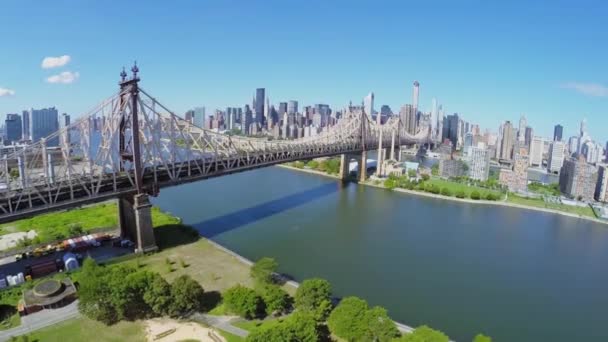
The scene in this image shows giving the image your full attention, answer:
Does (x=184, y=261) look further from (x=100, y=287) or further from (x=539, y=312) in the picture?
(x=539, y=312)

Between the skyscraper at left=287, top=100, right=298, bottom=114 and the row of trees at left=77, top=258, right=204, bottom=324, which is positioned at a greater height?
the skyscraper at left=287, top=100, right=298, bottom=114

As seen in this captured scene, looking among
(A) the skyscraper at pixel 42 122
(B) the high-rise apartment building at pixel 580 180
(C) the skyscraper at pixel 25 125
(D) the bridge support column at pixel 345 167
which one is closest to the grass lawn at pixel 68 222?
(D) the bridge support column at pixel 345 167

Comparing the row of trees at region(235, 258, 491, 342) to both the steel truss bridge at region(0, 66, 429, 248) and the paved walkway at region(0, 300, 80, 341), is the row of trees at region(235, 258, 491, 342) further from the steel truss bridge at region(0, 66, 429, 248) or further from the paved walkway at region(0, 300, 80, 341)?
the steel truss bridge at region(0, 66, 429, 248)

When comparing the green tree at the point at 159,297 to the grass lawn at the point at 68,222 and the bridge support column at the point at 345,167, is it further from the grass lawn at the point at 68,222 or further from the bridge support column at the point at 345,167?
the bridge support column at the point at 345,167

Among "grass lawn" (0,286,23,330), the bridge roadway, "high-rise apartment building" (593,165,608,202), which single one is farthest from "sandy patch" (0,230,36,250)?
"high-rise apartment building" (593,165,608,202)

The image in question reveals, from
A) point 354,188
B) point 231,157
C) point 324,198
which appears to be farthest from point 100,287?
point 354,188

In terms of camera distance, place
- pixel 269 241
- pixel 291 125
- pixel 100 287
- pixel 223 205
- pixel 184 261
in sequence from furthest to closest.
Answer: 1. pixel 291 125
2. pixel 223 205
3. pixel 269 241
4. pixel 184 261
5. pixel 100 287
